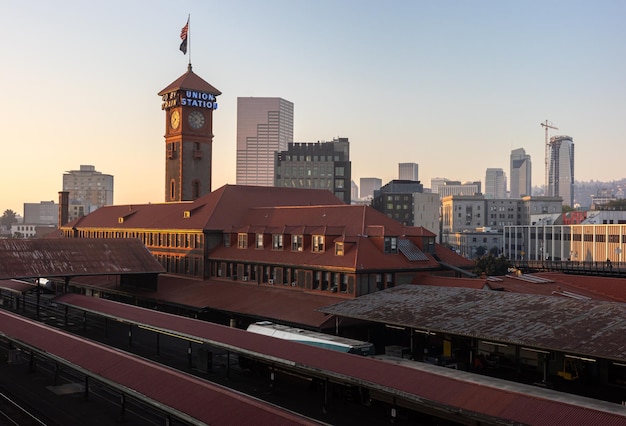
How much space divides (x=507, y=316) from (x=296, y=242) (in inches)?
1248

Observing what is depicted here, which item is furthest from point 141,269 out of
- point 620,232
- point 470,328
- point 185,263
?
point 620,232

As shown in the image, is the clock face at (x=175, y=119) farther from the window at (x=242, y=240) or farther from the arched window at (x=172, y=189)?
the window at (x=242, y=240)

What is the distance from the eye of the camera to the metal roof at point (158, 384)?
25.8m

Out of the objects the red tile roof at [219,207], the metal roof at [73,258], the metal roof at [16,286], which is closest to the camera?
the metal roof at [73,258]

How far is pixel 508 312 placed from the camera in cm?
4344

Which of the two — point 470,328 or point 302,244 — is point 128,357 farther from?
point 302,244

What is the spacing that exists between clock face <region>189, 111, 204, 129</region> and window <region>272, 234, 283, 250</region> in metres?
39.5

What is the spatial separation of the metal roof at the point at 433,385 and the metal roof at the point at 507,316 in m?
4.02

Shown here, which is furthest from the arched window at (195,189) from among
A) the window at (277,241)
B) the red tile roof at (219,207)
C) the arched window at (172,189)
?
the window at (277,241)

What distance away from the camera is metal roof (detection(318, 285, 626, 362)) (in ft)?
117

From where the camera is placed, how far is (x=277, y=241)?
237 feet

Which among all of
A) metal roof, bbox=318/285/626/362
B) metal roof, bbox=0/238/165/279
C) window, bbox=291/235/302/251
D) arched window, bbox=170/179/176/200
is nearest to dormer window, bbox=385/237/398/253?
metal roof, bbox=318/285/626/362

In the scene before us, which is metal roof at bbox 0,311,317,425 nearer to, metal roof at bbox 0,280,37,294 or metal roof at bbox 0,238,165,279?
metal roof at bbox 0,238,165,279

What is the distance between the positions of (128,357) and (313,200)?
2296 inches
